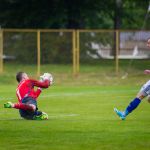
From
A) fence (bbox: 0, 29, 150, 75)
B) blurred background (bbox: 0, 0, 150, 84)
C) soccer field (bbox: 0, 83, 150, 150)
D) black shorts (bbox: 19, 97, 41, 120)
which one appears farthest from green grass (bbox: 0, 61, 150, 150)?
fence (bbox: 0, 29, 150, 75)

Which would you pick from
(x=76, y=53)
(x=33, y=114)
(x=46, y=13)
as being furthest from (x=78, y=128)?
(x=46, y=13)

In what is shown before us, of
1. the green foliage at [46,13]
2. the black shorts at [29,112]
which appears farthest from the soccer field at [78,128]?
the green foliage at [46,13]

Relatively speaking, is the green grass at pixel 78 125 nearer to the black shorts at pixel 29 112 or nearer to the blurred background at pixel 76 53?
the black shorts at pixel 29 112

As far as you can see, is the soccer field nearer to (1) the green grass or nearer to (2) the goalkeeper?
(1) the green grass

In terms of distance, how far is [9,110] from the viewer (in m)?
23.1

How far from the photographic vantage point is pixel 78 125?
700 inches

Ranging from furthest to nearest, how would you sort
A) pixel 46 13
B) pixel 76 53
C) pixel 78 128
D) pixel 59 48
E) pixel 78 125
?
pixel 46 13 → pixel 59 48 → pixel 76 53 → pixel 78 125 → pixel 78 128

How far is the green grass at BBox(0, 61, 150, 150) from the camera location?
1445 centimetres

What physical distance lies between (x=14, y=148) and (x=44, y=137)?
154 cm

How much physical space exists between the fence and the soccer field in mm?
16892

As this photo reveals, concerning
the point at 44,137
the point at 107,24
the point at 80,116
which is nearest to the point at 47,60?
the point at 80,116

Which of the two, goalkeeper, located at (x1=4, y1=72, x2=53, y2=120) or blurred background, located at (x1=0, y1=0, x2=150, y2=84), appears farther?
blurred background, located at (x1=0, y1=0, x2=150, y2=84)

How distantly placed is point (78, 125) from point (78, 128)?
2.21ft

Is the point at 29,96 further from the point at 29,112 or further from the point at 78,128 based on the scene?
the point at 78,128
